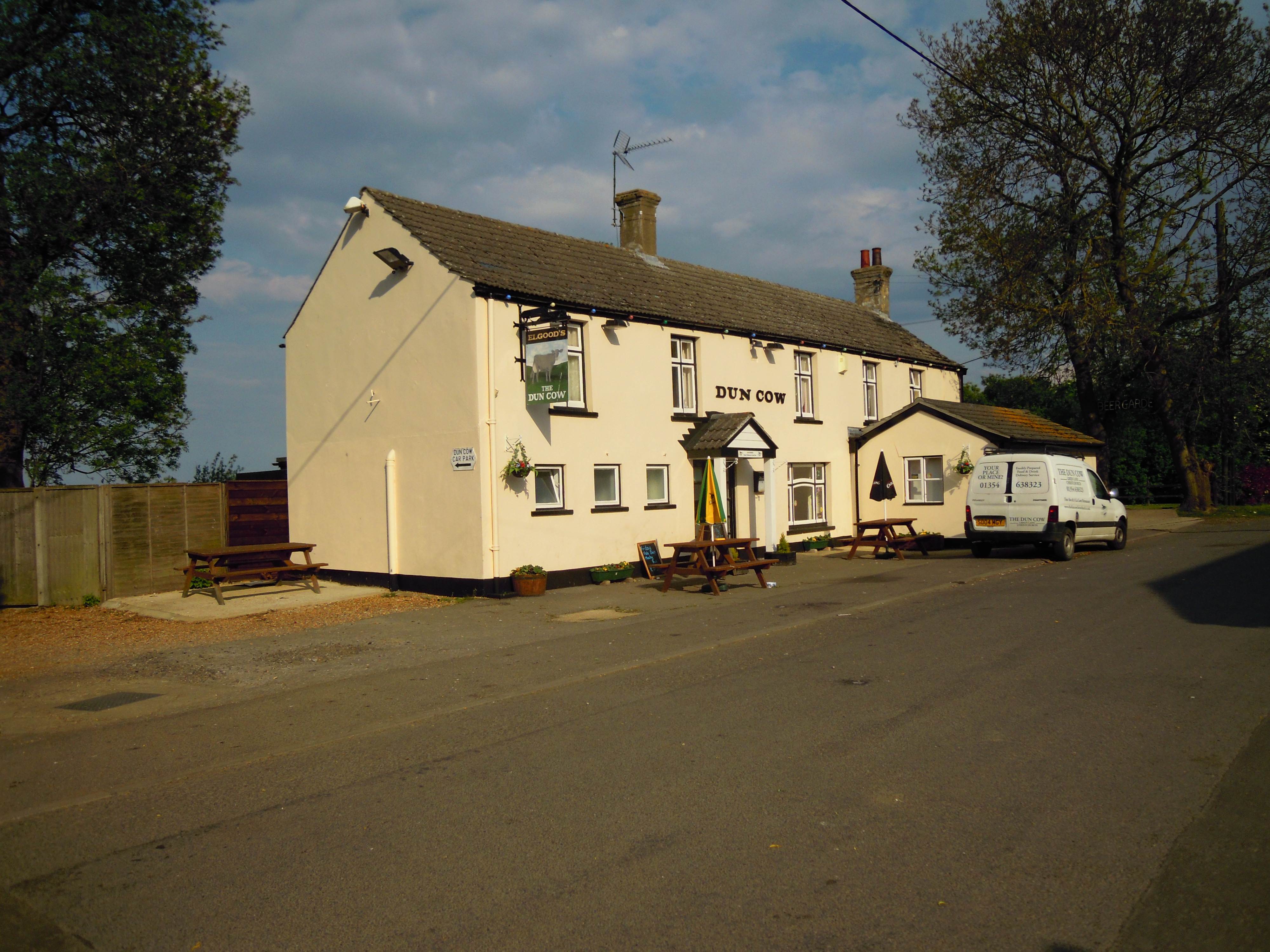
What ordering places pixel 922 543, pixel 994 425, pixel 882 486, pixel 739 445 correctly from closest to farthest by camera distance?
pixel 739 445 < pixel 882 486 < pixel 922 543 < pixel 994 425

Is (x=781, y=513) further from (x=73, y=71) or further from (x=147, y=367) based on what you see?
(x=73, y=71)

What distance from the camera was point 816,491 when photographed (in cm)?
2488

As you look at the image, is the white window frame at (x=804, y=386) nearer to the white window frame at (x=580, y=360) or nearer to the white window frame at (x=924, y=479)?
the white window frame at (x=924, y=479)

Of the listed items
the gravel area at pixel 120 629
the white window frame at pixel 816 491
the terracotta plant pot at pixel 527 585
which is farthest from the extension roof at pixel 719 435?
the gravel area at pixel 120 629

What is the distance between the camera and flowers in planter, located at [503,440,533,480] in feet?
53.3

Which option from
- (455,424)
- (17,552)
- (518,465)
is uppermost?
(455,424)

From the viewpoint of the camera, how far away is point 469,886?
4.35 m

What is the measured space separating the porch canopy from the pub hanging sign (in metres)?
4.41

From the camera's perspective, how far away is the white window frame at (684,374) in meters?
20.6

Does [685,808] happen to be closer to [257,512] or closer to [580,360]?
[580,360]

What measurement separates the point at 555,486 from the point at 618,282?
218 inches

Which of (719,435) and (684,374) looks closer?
(719,435)

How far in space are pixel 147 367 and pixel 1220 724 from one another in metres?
22.0

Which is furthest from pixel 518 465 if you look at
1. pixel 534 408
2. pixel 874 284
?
pixel 874 284
